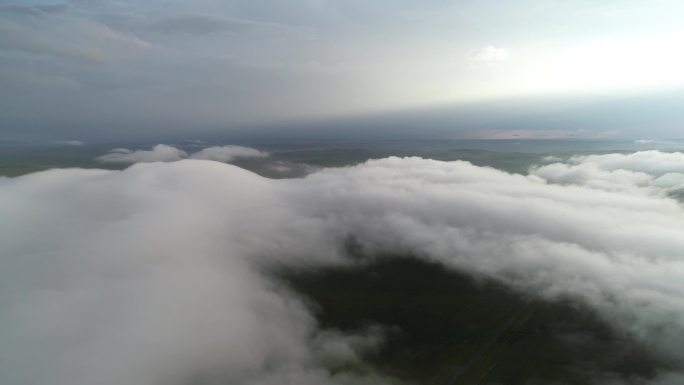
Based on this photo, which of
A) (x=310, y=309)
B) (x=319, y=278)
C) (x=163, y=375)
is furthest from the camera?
(x=319, y=278)

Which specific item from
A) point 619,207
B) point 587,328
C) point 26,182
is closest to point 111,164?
point 26,182

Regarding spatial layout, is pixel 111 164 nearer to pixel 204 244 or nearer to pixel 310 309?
pixel 204 244

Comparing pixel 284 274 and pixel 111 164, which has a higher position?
pixel 111 164

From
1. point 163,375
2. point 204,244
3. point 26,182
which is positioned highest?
Answer: point 26,182

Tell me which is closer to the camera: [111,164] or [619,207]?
[619,207]

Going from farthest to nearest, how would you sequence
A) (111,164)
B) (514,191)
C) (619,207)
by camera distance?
(111,164)
(514,191)
(619,207)

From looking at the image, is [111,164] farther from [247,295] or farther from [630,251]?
[630,251]

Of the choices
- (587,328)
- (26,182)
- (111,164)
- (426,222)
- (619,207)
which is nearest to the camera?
(587,328)

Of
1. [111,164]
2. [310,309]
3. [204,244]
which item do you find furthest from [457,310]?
[111,164]

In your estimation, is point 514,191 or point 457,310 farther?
point 514,191
